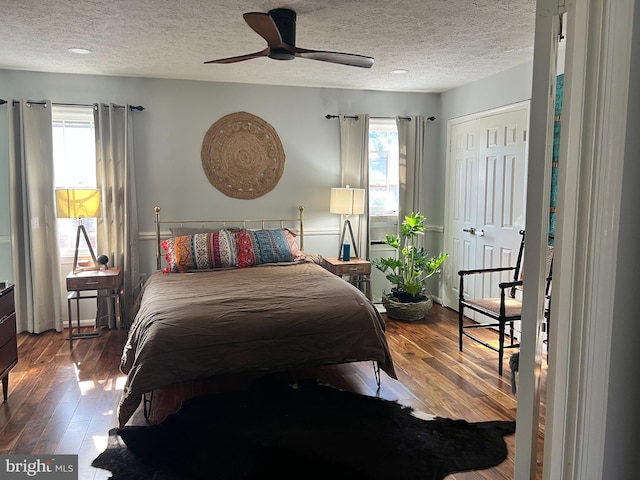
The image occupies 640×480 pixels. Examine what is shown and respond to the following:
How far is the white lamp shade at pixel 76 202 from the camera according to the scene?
4.20m

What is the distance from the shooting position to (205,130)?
16.0ft

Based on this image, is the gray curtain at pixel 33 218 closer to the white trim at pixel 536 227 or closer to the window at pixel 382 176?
the window at pixel 382 176

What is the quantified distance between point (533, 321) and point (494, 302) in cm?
282

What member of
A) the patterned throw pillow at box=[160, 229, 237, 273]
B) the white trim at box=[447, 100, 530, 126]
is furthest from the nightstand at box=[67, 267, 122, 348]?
the white trim at box=[447, 100, 530, 126]

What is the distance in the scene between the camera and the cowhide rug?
7.63ft

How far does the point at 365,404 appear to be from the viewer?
9.93 ft

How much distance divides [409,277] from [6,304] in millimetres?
3550

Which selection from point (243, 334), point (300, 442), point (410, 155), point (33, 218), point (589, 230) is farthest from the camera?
point (410, 155)

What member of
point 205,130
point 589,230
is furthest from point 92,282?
point 589,230

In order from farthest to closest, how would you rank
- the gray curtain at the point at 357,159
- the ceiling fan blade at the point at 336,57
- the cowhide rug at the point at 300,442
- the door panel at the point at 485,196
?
1. the gray curtain at the point at 357,159
2. the door panel at the point at 485,196
3. the ceiling fan blade at the point at 336,57
4. the cowhide rug at the point at 300,442

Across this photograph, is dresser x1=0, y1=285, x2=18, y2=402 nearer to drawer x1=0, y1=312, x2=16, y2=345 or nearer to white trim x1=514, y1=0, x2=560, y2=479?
drawer x1=0, y1=312, x2=16, y2=345

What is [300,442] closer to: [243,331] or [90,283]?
[243,331]

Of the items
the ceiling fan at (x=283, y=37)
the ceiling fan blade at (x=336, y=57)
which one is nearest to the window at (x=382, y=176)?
the ceiling fan blade at (x=336, y=57)

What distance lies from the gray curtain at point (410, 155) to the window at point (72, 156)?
10.4 feet
